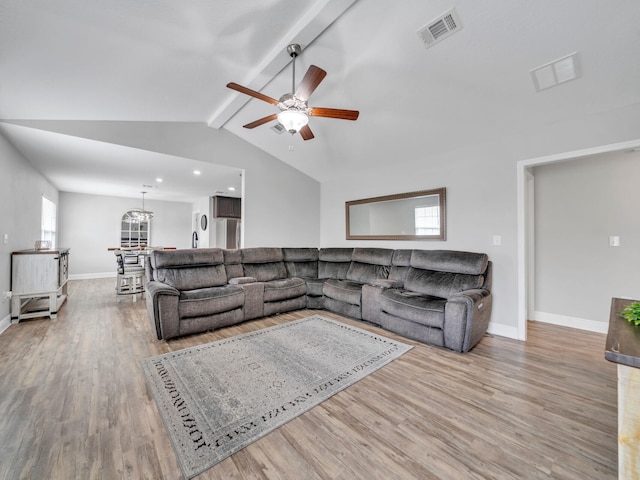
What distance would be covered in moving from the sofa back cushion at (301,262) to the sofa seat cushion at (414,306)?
6.02 ft

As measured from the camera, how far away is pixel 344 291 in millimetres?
3943

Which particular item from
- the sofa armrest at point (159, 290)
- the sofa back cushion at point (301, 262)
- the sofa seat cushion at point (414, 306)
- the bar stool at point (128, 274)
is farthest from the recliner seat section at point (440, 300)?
the bar stool at point (128, 274)

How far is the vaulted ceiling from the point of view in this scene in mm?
1945

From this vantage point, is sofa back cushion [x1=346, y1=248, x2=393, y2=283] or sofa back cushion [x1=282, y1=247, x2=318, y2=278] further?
sofa back cushion [x1=282, y1=247, x2=318, y2=278]

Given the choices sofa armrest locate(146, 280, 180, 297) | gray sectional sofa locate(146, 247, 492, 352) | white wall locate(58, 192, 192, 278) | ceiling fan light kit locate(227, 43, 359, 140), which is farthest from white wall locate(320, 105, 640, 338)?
white wall locate(58, 192, 192, 278)

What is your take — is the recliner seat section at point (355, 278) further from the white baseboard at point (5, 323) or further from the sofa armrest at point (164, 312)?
the white baseboard at point (5, 323)

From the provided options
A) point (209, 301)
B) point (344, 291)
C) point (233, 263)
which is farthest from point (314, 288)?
point (209, 301)

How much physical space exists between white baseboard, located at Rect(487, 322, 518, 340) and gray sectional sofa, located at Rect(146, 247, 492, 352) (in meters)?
0.26

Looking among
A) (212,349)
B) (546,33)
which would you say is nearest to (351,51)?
(546,33)

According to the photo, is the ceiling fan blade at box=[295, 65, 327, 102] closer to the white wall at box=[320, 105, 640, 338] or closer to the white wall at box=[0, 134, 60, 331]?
the white wall at box=[320, 105, 640, 338]

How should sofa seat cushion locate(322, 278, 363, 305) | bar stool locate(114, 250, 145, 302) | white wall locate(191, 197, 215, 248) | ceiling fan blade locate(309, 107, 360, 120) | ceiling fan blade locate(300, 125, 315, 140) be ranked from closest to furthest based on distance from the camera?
ceiling fan blade locate(309, 107, 360, 120)
ceiling fan blade locate(300, 125, 315, 140)
sofa seat cushion locate(322, 278, 363, 305)
bar stool locate(114, 250, 145, 302)
white wall locate(191, 197, 215, 248)

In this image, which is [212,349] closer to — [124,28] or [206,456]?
[206,456]

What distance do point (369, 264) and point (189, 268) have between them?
A: 277cm

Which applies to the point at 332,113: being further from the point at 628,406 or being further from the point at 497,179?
the point at 628,406
